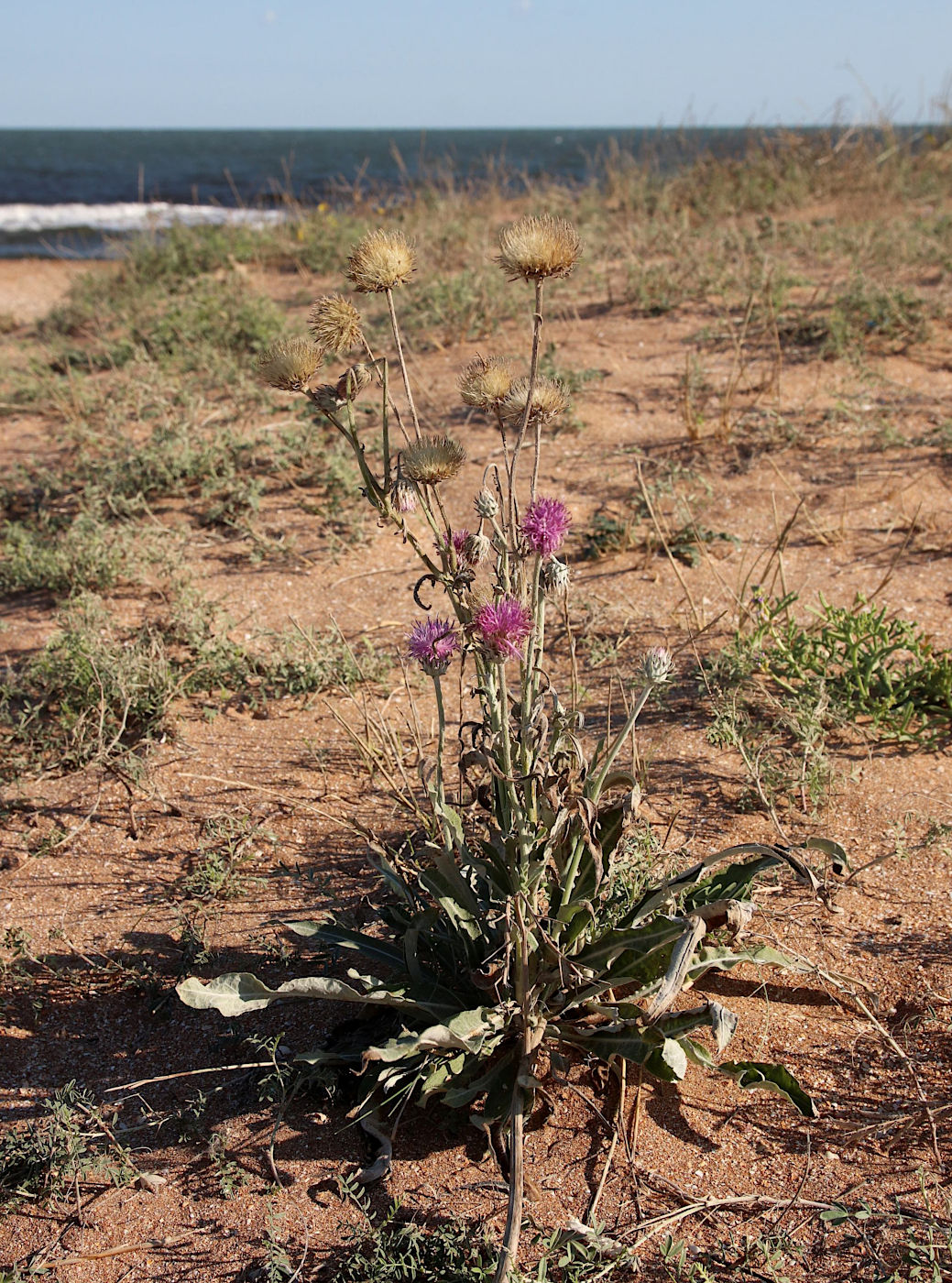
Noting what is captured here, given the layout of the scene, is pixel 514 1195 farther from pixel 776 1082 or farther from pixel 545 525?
pixel 545 525

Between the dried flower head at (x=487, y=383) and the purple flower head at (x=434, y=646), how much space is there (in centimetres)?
40

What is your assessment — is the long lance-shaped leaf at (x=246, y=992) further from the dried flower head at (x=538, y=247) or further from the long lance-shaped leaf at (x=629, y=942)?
the dried flower head at (x=538, y=247)

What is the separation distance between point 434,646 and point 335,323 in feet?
1.92

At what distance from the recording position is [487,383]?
1705mm

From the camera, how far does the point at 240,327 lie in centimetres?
662

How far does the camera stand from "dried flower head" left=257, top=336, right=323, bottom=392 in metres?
1.64

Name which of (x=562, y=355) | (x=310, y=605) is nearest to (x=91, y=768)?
(x=310, y=605)

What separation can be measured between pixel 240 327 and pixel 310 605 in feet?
11.0

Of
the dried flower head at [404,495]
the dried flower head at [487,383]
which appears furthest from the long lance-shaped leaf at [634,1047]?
the dried flower head at [487,383]

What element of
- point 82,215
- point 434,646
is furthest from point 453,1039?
point 82,215

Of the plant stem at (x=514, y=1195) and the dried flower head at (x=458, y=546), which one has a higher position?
the dried flower head at (x=458, y=546)

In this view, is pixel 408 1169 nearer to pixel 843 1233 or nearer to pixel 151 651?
pixel 843 1233

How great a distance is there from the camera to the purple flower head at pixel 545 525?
67.2 inches

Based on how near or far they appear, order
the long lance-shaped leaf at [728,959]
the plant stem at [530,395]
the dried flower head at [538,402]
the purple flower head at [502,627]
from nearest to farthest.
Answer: the plant stem at [530,395] → the purple flower head at [502,627] → the dried flower head at [538,402] → the long lance-shaped leaf at [728,959]
